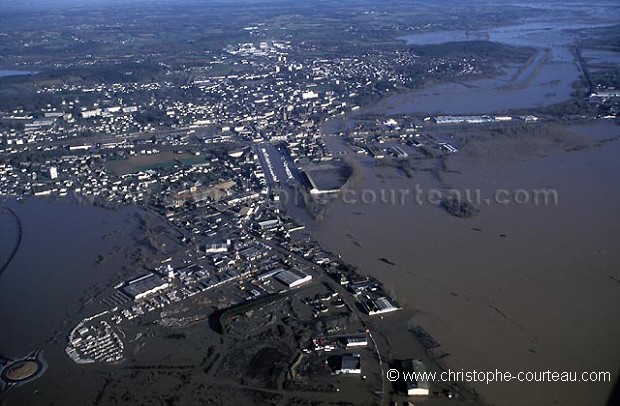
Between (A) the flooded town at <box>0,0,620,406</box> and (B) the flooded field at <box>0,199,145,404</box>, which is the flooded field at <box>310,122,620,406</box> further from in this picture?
(B) the flooded field at <box>0,199,145,404</box>

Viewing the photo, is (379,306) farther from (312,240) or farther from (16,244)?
(16,244)

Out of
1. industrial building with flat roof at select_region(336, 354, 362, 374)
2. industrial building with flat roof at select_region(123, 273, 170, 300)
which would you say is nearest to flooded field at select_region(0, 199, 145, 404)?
industrial building with flat roof at select_region(123, 273, 170, 300)

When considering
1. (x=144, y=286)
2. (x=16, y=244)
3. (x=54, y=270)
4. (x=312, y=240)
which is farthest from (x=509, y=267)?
(x=16, y=244)

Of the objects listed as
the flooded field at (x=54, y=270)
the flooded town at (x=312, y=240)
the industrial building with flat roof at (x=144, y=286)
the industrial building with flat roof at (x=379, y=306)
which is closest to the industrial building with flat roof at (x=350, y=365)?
the flooded town at (x=312, y=240)

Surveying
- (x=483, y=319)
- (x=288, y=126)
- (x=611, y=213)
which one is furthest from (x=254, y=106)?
(x=483, y=319)

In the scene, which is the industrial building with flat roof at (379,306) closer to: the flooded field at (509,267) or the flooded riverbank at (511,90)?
the flooded field at (509,267)

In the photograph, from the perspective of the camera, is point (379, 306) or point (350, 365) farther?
point (379, 306)
